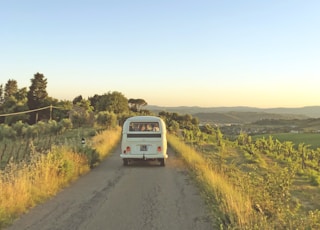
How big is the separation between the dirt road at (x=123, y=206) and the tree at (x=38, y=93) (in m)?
76.8

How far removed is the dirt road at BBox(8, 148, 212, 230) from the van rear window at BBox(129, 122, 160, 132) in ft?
14.0

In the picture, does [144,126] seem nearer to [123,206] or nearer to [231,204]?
[123,206]

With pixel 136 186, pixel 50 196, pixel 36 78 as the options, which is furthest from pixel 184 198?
pixel 36 78

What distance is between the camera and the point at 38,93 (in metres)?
91.4

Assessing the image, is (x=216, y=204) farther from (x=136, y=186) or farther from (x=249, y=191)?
(x=136, y=186)

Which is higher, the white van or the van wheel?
the white van

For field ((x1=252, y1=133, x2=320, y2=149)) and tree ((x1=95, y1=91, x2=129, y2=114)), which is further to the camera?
tree ((x1=95, y1=91, x2=129, y2=114))

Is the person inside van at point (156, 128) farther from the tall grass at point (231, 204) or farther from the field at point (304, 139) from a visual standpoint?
the field at point (304, 139)

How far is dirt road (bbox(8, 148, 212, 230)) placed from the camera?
8.05m

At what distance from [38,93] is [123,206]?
8564cm

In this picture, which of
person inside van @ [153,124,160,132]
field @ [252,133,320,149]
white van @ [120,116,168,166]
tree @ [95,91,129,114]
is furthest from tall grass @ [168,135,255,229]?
tree @ [95,91,129,114]

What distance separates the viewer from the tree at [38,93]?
89238mm

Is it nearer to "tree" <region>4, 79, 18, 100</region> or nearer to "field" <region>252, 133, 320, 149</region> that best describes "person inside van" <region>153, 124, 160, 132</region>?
"field" <region>252, 133, 320, 149</region>

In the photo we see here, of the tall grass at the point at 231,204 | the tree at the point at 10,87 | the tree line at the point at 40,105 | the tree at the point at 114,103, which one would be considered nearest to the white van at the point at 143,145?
the tall grass at the point at 231,204
